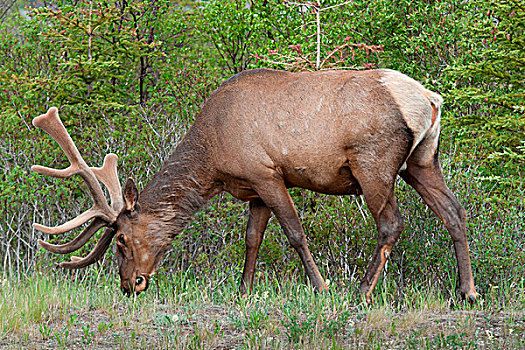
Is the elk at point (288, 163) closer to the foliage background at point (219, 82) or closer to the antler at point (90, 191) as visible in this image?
the antler at point (90, 191)

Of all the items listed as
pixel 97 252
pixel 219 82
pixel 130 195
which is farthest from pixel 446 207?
pixel 219 82

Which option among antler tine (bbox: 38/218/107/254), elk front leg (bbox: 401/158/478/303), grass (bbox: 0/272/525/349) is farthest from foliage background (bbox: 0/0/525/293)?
antler tine (bbox: 38/218/107/254)

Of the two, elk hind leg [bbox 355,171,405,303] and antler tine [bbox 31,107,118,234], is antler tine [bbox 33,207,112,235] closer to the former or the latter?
antler tine [bbox 31,107,118,234]

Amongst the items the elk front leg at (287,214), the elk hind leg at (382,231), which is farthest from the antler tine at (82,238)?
the elk hind leg at (382,231)

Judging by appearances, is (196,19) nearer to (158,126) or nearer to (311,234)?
(158,126)

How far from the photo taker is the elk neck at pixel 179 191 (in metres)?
6.74

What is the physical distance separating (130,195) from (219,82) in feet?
10.00

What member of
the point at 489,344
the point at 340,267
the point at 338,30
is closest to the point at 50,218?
the point at 340,267

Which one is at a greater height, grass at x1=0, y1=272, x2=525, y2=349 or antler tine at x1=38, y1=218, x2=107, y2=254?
antler tine at x1=38, y1=218, x2=107, y2=254

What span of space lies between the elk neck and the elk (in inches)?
0.4

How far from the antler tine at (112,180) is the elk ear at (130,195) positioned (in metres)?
0.16

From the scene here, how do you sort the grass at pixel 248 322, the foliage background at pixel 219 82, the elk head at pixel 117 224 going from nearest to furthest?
the grass at pixel 248 322, the elk head at pixel 117 224, the foliage background at pixel 219 82

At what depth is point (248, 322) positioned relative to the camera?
207 inches

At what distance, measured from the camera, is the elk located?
6258mm
